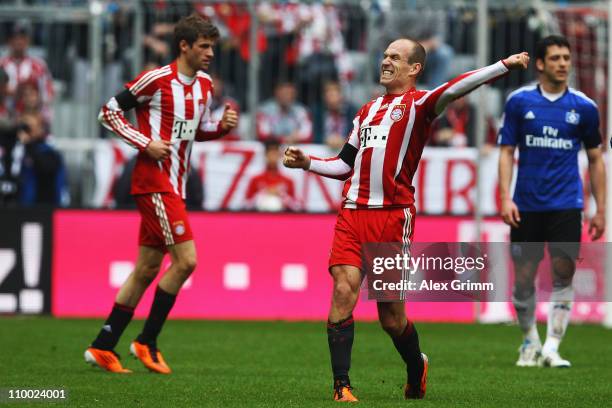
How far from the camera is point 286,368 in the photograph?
9797 mm

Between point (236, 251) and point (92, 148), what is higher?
point (92, 148)

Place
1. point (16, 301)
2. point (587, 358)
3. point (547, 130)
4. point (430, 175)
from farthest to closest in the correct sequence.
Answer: point (430, 175), point (16, 301), point (587, 358), point (547, 130)

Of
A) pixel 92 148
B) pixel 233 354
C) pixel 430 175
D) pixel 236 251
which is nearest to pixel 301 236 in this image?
pixel 236 251

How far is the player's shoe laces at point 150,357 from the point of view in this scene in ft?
30.7

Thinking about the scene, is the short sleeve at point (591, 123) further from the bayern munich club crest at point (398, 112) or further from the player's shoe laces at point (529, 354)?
the bayern munich club crest at point (398, 112)

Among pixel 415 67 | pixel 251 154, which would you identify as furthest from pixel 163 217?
pixel 251 154

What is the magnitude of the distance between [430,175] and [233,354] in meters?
5.81

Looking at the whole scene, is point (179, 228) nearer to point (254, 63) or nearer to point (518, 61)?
point (518, 61)

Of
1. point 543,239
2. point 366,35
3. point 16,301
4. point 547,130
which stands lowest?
point 16,301

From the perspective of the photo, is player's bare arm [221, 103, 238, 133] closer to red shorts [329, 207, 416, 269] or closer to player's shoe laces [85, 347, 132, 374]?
player's shoe laces [85, 347, 132, 374]

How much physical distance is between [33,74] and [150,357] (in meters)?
8.25

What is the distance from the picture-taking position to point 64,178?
16.5 metres

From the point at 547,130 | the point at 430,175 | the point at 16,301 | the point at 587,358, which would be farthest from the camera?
the point at 430,175

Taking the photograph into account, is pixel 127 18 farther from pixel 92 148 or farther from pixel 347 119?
pixel 347 119
